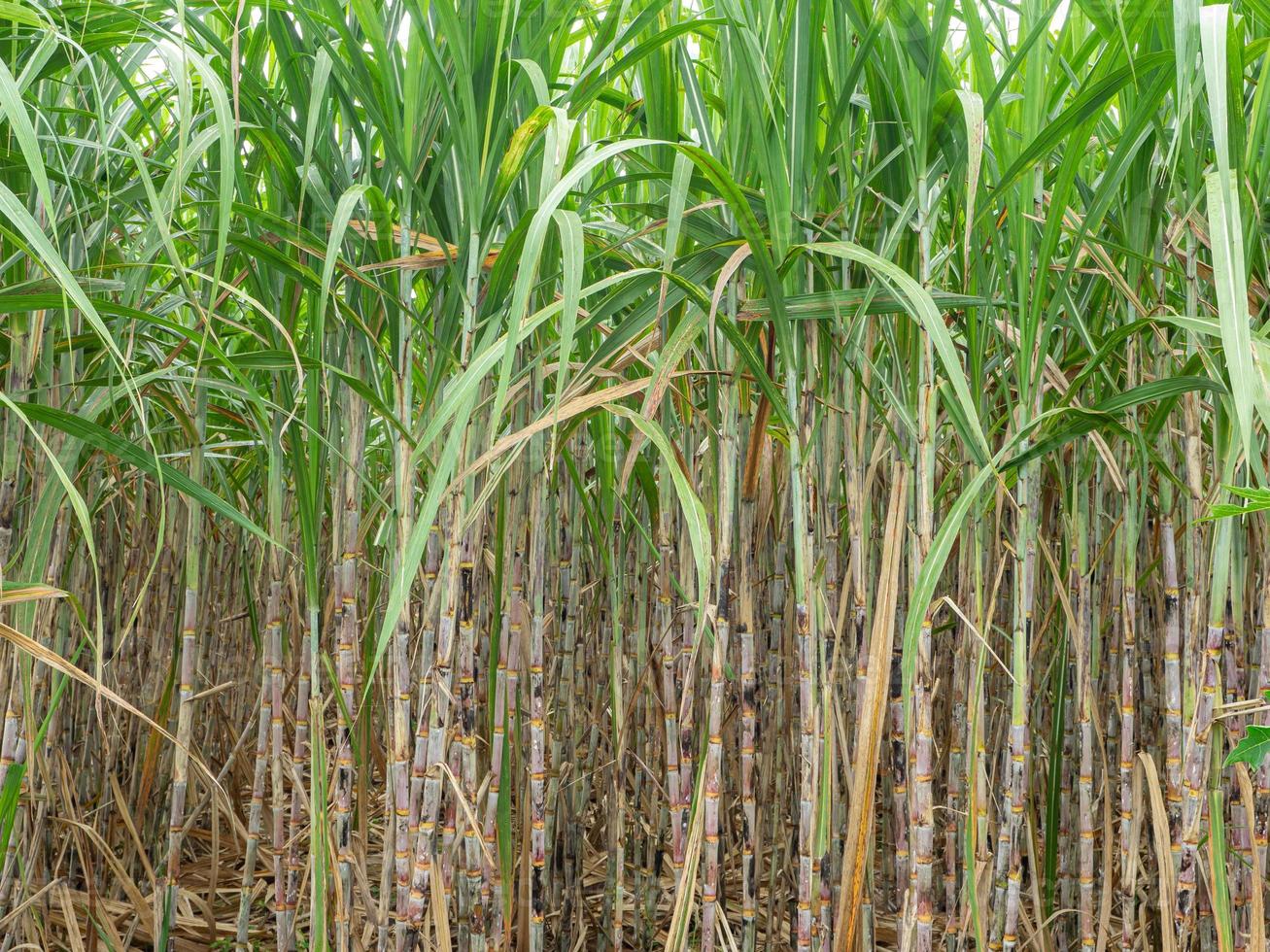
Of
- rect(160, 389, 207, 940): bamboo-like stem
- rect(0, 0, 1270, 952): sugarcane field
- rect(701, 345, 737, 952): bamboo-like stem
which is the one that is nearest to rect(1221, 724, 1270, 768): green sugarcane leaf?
rect(0, 0, 1270, 952): sugarcane field

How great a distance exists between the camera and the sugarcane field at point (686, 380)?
0.92 metres

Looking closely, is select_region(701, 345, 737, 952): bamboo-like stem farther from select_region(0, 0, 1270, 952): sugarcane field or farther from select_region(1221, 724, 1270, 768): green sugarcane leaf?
select_region(1221, 724, 1270, 768): green sugarcane leaf

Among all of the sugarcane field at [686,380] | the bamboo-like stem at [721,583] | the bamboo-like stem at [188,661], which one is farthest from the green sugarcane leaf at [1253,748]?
the bamboo-like stem at [188,661]

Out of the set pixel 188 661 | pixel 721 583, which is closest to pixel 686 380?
pixel 721 583

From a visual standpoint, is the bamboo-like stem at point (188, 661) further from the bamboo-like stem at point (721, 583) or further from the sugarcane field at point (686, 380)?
the bamboo-like stem at point (721, 583)

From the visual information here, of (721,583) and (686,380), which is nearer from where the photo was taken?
(721,583)

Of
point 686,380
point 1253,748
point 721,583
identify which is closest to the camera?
point 1253,748


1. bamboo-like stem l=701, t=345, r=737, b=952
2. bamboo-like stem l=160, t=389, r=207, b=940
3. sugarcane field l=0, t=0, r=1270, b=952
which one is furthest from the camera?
bamboo-like stem l=160, t=389, r=207, b=940

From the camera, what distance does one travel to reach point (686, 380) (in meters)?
1.24

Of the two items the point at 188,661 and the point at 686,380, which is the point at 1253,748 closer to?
the point at 686,380

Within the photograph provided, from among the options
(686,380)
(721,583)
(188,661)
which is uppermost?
(686,380)

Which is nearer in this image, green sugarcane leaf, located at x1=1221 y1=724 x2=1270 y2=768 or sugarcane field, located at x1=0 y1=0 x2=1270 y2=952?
green sugarcane leaf, located at x1=1221 y1=724 x2=1270 y2=768

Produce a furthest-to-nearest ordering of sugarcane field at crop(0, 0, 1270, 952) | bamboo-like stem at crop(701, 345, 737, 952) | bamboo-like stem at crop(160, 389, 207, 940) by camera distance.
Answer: bamboo-like stem at crop(160, 389, 207, 940) < bamboo-like stem at crop(701, 345, 737, 952) < sugarcane field at crop(0, 0, 1270, 952)

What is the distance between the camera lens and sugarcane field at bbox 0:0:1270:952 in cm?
92
